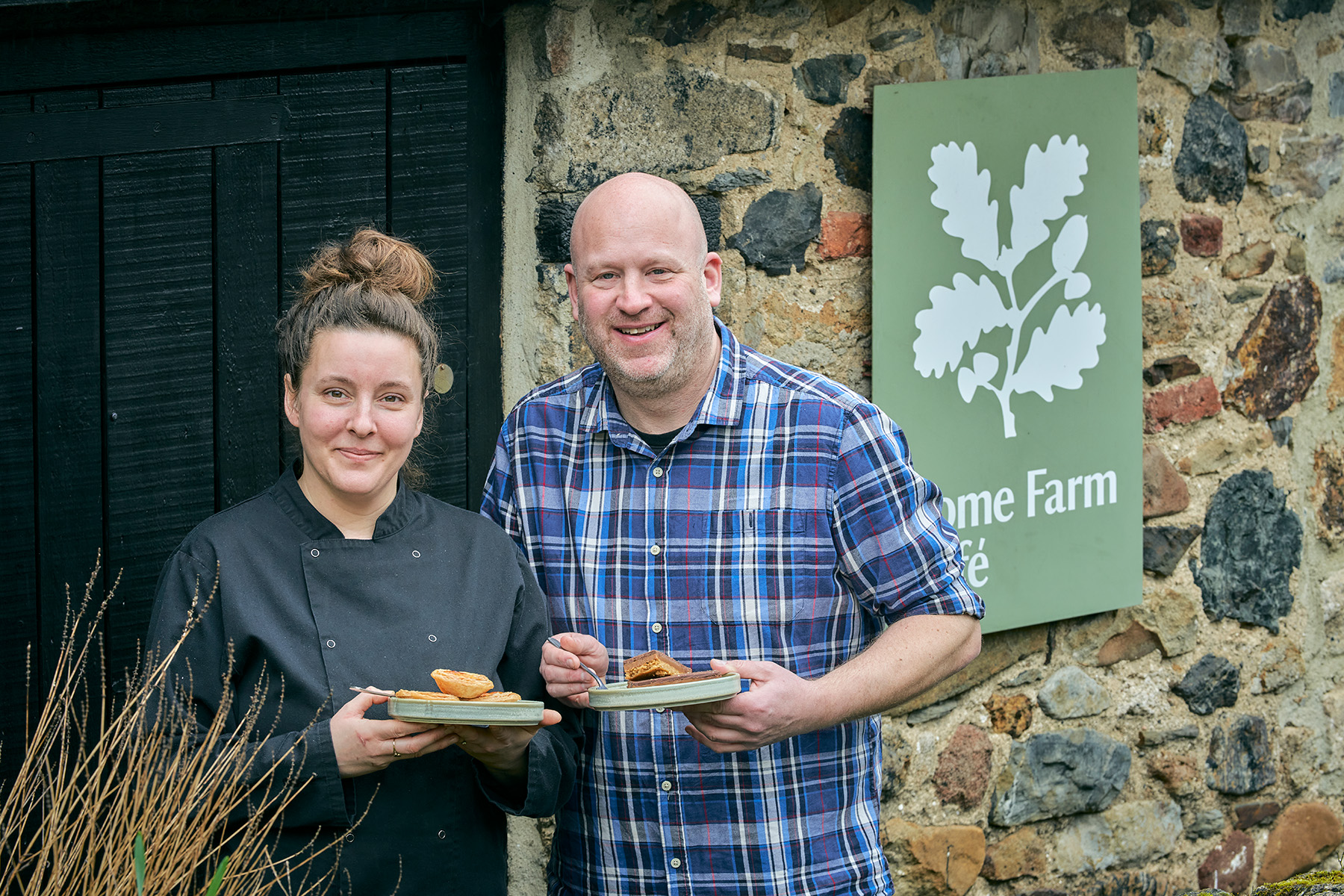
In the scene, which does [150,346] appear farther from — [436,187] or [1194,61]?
[1194,61]

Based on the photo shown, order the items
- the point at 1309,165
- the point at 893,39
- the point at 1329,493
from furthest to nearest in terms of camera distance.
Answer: the point at 1329,493 < the point at 1309,165 < the point at 893,39

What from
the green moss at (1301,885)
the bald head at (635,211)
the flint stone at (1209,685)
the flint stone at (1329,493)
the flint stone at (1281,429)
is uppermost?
the bald head at (635,211)

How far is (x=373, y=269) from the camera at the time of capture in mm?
2088

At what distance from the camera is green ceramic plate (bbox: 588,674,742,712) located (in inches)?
69.4

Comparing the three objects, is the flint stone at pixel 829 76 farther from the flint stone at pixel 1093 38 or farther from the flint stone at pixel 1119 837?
the flint stone at pixel 1119 837

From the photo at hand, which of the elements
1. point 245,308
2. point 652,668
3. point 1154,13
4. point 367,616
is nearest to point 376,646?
point 367,616

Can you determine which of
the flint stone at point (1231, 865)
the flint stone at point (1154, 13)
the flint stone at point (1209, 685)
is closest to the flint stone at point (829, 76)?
the flint stone at point (1154, 13)

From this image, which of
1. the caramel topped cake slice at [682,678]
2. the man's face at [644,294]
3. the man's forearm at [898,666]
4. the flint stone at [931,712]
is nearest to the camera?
the caramel topped cake slice at [682,678]

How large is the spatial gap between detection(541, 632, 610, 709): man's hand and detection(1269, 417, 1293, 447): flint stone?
2452mm

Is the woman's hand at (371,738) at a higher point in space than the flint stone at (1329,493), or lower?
lower

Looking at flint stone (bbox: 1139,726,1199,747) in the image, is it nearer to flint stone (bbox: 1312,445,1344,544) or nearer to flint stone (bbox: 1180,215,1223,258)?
flint stone (bbox: 1312,445,1344,544)

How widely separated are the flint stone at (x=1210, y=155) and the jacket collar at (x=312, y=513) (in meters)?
2.42

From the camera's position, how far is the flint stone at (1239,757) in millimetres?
3400

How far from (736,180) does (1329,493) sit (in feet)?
7.20
